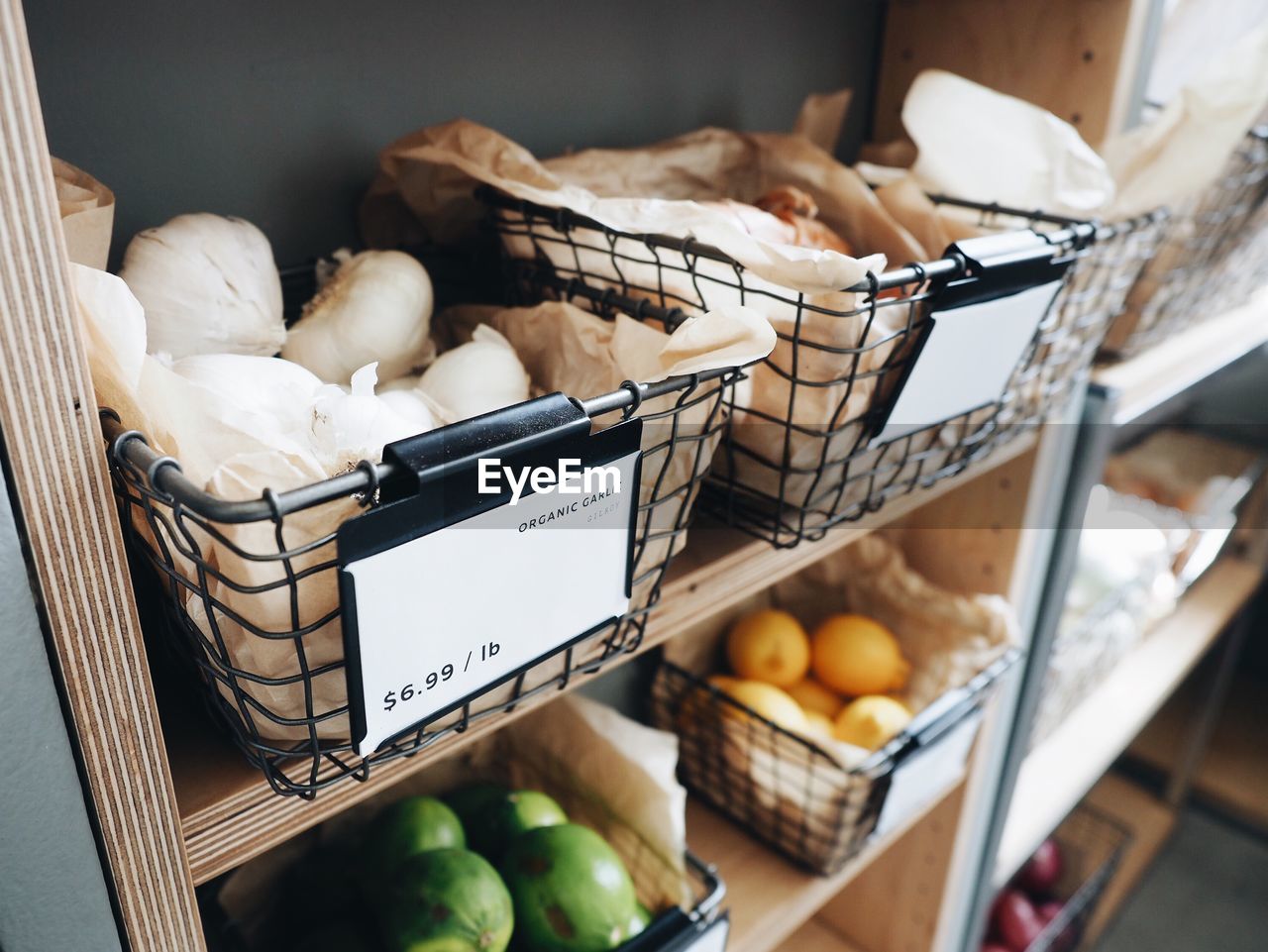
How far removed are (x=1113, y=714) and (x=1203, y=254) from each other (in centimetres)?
85

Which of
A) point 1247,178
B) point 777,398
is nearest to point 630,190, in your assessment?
point 777,398

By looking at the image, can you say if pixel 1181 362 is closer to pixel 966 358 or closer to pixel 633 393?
pixel 966 358

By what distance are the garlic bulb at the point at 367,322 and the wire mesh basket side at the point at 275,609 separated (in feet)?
0.51

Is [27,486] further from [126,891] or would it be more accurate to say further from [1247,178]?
[1247,178]

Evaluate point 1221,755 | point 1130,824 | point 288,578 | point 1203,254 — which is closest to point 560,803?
point 288,578

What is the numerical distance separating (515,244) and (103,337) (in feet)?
1.04

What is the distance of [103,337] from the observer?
13.0 inches

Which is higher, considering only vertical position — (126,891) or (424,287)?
(424,287)

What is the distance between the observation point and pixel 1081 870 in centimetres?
163

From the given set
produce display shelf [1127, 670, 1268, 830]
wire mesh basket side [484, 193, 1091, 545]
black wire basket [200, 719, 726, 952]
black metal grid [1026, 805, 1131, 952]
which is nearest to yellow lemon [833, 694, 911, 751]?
black wire basket [200, 719, 726, 952]

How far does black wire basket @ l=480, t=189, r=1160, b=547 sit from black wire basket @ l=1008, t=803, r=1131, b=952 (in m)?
1.14

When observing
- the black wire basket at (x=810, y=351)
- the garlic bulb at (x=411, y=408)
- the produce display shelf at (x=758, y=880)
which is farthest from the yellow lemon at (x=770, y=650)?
the garlic bulb at (x=411, y=408)

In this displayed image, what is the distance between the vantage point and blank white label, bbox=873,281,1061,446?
21.0 inches

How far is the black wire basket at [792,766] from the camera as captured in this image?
786mm
